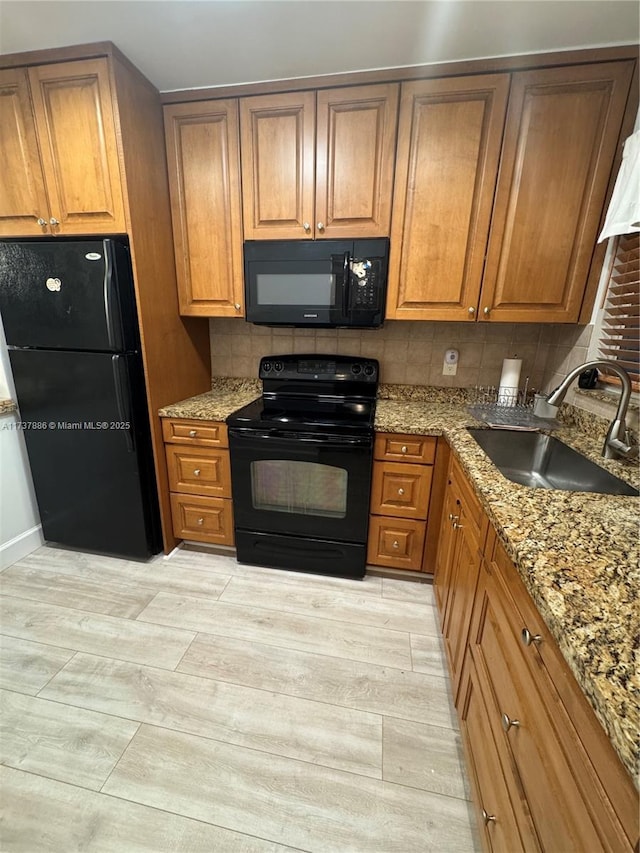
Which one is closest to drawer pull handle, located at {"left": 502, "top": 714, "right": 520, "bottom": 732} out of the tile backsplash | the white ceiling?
the tile backsplash

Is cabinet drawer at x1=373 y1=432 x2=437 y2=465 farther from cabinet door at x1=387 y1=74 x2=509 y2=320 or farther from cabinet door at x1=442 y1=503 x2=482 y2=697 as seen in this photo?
cabinet door at x1=387 y1=74 x2=509 y2=320

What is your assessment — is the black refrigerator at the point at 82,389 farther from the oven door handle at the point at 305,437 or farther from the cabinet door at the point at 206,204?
the oven door handle at the point at 305,437

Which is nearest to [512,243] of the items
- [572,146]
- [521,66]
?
[572,146]

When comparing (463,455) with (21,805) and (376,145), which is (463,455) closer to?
(376,145)

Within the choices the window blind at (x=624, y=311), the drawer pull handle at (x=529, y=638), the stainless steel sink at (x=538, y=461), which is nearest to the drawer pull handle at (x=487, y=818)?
the drawer pull handle at (x=529, y=638)

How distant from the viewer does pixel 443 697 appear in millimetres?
1307

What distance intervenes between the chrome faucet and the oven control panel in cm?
103

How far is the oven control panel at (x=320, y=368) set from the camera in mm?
2068

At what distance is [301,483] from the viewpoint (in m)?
1.80

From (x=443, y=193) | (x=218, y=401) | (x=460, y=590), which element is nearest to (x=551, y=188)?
(x=443, y=193)

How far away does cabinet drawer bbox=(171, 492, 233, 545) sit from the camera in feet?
6.49

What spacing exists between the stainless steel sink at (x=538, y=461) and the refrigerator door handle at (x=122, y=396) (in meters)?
1.63

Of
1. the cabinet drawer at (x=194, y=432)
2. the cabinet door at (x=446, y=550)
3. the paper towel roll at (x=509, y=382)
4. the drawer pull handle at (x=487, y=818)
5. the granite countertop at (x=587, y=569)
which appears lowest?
the drawer pull handle at (x=487, y=818)

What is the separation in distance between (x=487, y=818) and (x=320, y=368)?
1.85m
